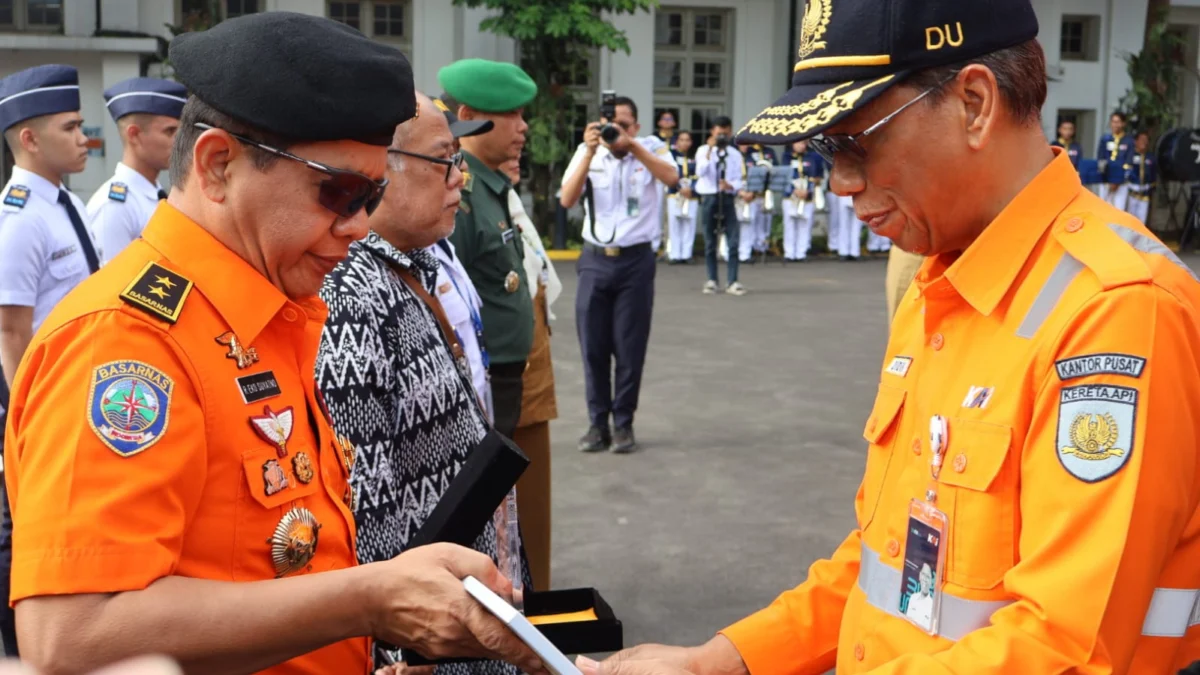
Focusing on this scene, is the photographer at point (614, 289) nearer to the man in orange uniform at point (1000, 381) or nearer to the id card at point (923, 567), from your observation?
the man in orange uniform at point (1000, 381)

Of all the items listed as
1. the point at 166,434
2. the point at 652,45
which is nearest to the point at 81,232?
the point at 166,434

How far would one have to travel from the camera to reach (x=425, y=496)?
2.84 metres

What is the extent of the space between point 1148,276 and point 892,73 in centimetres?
46

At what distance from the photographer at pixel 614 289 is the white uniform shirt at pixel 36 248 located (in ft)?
11.4

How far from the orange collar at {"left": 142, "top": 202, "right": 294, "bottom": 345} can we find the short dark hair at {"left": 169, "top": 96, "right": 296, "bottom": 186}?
0.28 ft

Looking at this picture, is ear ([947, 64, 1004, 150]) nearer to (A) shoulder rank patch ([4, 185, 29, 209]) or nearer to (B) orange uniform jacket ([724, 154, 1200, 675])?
(B) orange uniform jacket ([724, 154, 1200, 675])

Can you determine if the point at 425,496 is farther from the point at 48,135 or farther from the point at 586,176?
the point at 586,176

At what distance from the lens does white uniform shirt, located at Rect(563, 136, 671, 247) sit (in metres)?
7.91

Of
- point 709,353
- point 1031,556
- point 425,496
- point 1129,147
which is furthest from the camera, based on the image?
point 1129,147

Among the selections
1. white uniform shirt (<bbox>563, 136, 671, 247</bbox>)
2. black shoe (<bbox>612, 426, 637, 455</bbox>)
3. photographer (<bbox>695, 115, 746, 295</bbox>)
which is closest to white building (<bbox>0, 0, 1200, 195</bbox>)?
photographer (<bbox>695, 115, 746, 295</bbox>)

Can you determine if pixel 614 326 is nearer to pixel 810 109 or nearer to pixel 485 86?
pixel 485 86

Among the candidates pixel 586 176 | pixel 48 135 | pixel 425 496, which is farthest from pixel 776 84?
pixel 425 496

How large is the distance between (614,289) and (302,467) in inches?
238

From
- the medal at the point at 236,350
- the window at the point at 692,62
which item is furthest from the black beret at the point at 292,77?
the window at the point at 692,62
